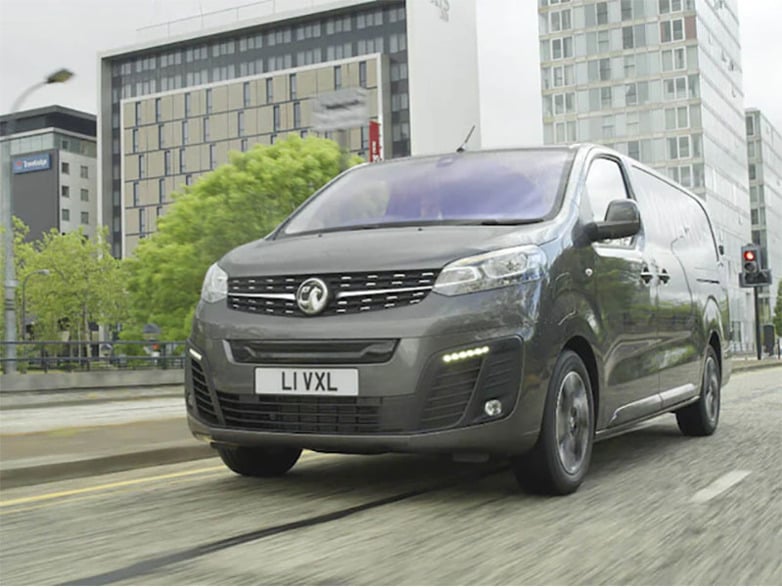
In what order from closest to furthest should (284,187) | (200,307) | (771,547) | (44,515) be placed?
(771,547), (44,515), (200,307), (284,187)

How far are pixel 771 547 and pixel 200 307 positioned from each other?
9.52ft

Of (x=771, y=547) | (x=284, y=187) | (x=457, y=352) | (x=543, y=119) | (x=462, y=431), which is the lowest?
(x=771, y=547)

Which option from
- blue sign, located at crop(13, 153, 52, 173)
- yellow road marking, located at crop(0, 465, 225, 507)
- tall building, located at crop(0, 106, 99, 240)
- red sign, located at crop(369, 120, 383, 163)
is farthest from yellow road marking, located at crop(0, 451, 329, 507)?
blue sign, located at crop(13, 153, 52, 173)

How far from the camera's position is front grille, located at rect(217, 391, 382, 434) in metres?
4.64

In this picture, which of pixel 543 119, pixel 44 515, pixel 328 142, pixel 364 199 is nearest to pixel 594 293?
pixel 364 199

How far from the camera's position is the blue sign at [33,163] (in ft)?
329

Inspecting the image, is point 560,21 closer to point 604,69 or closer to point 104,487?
point 604,69

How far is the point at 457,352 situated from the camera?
4.56 meters

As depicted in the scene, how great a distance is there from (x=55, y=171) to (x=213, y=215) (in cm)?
6604

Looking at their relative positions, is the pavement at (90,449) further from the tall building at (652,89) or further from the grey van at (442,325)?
the tall building at (652,89)

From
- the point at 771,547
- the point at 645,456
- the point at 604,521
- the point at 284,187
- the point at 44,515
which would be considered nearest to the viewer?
the point at 771,547

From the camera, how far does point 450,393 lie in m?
4.59

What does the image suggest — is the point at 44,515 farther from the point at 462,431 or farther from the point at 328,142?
the point at 328,142

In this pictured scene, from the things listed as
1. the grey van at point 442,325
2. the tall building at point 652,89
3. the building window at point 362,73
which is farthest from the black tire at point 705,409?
the building window at point 362,73
